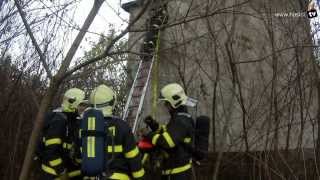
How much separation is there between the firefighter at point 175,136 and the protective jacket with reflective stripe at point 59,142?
0.98 metres

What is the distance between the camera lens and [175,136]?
525cm

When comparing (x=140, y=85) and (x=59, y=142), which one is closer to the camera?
(x=59, y=142)

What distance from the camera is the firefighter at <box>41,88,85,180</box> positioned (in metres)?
5.36

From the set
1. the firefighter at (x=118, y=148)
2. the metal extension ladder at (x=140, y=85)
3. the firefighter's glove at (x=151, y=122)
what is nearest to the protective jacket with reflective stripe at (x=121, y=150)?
the firefighter at (x=118, y=148)

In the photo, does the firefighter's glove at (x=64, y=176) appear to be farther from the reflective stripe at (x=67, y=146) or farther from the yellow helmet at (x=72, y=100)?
the yellow helmet at (x=72, y=100)

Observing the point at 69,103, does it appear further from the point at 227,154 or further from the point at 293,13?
the point at 293,13

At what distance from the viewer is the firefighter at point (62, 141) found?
17.6 feet

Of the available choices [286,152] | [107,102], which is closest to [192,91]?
[286,152]

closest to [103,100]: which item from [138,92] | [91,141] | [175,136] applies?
[91,141]

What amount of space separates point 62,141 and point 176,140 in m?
1.42

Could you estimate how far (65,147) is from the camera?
5.56 m

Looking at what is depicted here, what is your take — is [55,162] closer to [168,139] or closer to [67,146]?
[67,146]

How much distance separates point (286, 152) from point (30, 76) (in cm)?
544

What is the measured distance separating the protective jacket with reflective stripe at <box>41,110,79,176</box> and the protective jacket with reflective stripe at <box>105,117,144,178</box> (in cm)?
83
